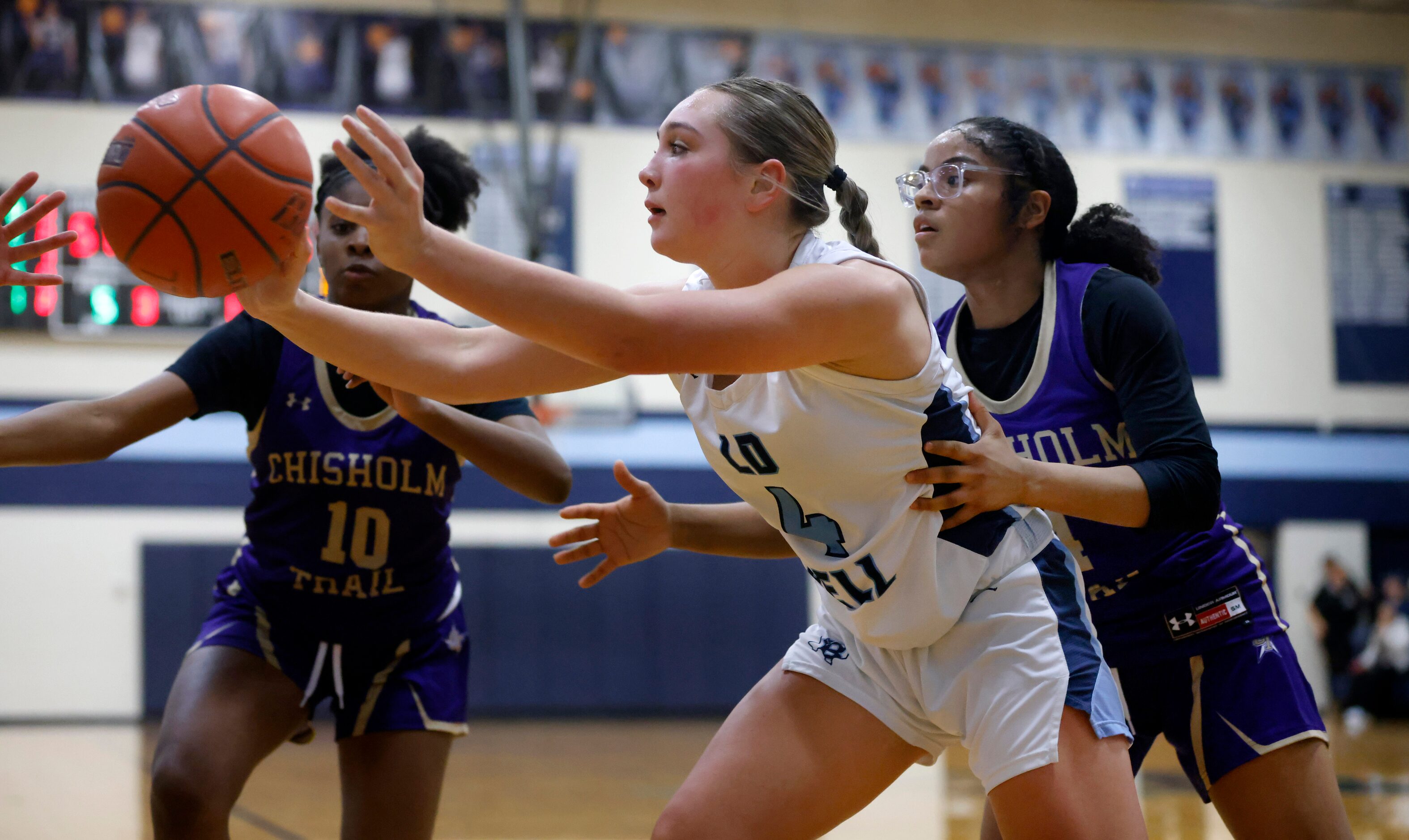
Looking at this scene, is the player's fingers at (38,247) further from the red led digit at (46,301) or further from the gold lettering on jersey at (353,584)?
the red led digit at (46,301)

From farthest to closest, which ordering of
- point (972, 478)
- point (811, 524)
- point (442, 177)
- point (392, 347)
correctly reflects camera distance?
point (442, 177), point (811, 524), point (972, 478), point (392, 347)

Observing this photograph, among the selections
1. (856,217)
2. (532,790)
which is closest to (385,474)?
(856,217)

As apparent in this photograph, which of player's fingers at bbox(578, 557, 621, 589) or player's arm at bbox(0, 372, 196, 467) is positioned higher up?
player's arm at bbox(0, 372, 196, 467)

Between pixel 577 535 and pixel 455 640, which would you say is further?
pixel 455 640

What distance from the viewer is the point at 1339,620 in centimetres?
1268

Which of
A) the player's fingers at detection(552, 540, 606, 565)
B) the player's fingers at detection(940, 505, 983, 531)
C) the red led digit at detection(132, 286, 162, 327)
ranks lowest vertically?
the player's fingers at detection(552, 540, 606, 565)

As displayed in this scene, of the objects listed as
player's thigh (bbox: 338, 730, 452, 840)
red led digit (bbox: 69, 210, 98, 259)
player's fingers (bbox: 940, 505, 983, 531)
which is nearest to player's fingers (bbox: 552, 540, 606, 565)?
player's thigh (bbox: 338, 730, 452, 840)

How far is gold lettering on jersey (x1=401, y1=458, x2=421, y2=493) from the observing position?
3016 millimetres

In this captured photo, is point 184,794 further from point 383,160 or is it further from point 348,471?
point 383,160

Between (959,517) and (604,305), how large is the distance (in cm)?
82

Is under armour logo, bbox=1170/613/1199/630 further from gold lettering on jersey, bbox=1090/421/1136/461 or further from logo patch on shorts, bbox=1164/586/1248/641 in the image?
gold lettering on jersey, bbox=1090/421/1136/461

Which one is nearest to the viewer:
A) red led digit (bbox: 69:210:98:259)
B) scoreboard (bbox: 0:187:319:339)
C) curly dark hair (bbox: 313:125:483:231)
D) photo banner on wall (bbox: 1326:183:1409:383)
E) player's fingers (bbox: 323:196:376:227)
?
player's fingers (bbox: 323:196:376:227)

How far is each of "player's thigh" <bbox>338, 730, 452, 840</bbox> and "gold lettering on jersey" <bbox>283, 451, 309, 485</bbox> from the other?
625mm

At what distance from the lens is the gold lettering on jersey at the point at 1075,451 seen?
Answer: 265 centimetres
